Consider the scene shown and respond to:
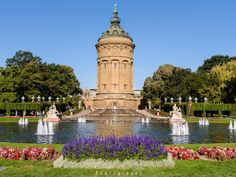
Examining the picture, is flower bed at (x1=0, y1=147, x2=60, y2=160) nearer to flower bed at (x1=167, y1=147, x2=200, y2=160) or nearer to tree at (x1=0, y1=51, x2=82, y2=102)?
flower bed at (x1=167, y1=147, x2=200, y2=160)

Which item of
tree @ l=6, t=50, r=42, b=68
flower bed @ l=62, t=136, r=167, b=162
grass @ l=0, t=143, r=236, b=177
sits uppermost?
tree @ l=6, t=50, r=42, b=68

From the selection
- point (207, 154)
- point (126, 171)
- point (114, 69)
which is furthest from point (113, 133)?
point (114, 69)

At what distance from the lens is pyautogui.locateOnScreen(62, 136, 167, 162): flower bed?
10.1 meters

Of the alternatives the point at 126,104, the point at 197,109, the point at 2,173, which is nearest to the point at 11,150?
the point at 2,173

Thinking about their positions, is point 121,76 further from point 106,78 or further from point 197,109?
point 197,109

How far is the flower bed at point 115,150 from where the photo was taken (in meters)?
10.1

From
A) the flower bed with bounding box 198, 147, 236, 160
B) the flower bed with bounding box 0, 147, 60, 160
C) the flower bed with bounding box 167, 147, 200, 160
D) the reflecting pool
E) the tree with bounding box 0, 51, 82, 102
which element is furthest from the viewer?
the tree with bounding box 0, 51, 82, 102

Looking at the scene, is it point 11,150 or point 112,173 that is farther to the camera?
point 11,150

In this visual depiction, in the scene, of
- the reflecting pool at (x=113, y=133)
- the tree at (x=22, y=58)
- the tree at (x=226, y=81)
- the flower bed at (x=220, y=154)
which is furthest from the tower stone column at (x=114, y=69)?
the flower bed at (x=220, y=154)

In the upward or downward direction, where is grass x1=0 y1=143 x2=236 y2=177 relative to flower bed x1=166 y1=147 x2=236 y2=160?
downward

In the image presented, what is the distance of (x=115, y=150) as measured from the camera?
33.3ft

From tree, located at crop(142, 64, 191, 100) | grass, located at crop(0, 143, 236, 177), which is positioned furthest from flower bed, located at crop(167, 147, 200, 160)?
tree, located at crop(142, 64, 191, 100)

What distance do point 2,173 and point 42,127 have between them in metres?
14.1

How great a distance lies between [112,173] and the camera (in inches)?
363
